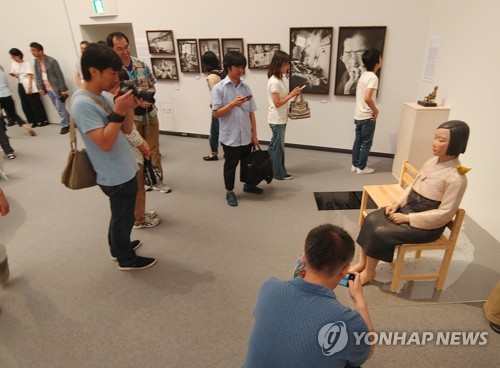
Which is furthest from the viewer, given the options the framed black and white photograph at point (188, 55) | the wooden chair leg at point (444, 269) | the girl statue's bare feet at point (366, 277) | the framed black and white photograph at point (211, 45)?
the framed black and white photograph at point (188, 55)

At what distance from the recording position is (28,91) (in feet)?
21.4

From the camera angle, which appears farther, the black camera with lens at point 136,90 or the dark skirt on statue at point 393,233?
the dark skirt on statue at point 393,233

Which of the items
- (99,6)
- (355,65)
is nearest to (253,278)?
(355,65)

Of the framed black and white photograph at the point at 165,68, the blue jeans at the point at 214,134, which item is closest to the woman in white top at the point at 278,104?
the blue jeans at the point at 214,134

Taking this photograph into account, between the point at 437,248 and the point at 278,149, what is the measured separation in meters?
2.19

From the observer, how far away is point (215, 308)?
2209 millimetres

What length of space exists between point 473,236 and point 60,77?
288 inches

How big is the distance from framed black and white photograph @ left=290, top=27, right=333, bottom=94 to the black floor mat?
70.6 inches

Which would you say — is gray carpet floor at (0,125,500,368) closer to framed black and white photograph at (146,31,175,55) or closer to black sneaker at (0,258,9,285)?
black sneaker at (0,258,9,285)

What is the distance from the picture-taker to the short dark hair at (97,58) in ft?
5.72

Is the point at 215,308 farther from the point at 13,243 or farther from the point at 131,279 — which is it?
the point at 13,243

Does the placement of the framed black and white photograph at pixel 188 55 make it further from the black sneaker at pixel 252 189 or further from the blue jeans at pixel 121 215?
the blue jeans at pixel 121 215

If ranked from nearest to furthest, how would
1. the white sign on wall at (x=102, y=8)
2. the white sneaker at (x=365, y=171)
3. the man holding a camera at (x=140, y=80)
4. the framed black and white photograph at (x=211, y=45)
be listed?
the man holding a camera at (x=140, y=80) < the white sneaker at (x=365, y=171) < the framed black and white photograph at (x=211, y=45) < the white sign on wall at (x=102, y=8)

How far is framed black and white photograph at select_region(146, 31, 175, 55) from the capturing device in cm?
536
